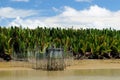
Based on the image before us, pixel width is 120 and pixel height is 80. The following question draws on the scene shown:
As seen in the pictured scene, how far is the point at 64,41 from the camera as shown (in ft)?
113

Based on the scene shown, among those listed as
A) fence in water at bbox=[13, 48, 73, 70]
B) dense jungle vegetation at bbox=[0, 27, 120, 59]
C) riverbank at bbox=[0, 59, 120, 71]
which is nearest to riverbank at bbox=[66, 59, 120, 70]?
riverbank at bbox=[0, 59, 120, 71]

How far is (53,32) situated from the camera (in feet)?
124

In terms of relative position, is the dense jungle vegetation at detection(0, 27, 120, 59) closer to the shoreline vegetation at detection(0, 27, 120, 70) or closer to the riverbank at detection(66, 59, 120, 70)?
the shoreline vegetation at detection(0, 27, 120, 70)

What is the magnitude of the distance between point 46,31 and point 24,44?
3.97 metres

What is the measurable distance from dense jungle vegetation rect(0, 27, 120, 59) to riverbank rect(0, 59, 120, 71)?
A: 1137 mm

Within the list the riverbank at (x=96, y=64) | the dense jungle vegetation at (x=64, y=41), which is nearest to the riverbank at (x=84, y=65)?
the riverbank at (x=96, y=64)

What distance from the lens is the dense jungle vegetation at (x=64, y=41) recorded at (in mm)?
33497

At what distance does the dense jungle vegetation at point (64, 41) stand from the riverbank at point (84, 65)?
3.73 ft

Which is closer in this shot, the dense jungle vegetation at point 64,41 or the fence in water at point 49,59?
the fence in water at point 49,59

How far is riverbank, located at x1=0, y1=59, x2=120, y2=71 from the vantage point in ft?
93.7

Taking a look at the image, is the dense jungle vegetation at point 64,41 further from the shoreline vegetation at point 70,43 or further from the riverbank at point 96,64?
the riverbank at point 96,64

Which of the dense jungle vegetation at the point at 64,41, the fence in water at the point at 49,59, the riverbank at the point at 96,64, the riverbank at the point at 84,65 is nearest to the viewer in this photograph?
the fence in water at the point at 49,59

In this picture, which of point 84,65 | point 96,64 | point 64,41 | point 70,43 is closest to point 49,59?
point 84,65

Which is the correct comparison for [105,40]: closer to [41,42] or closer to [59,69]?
[41,42]
